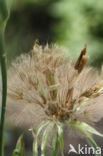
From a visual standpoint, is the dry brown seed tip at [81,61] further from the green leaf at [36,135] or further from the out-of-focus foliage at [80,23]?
the out-of-focus foliage at [80,23]

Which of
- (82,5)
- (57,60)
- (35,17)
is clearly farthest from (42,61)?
(35,17)

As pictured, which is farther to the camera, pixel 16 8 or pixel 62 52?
pixel 16 8

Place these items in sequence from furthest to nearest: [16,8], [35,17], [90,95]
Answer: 1. [35,17]
2. [16,8]
3. [90,95]

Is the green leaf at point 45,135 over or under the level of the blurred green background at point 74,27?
under

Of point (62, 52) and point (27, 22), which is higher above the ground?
point (27, 22)

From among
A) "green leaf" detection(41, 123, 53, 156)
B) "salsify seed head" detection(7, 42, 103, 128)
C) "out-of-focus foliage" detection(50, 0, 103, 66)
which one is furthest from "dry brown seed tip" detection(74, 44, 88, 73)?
"out-of-focus foliage" detection(50, 0, 103, 66)

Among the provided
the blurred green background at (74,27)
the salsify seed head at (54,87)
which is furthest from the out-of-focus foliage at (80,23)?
the salsify seed head at (54,87)

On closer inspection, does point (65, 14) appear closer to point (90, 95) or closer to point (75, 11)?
point (75, 11)
